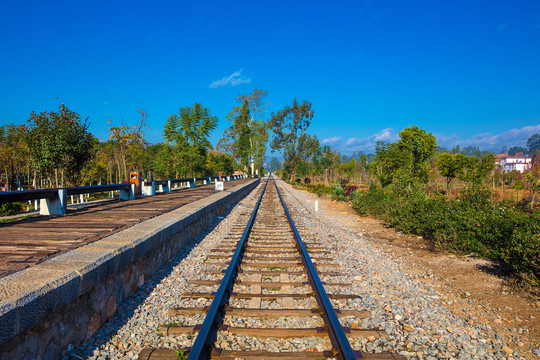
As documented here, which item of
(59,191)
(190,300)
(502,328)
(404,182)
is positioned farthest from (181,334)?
(404,182)

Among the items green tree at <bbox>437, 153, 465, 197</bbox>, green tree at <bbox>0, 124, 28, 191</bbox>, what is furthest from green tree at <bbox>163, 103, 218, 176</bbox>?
green tree at <bbox>437, 153, 465, 197</bbox>

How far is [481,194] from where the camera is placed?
8328mm

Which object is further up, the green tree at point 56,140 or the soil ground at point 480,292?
the green tree at point 56,140

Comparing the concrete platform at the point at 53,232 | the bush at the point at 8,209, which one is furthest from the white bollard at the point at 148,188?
the concrete platform at the point at 53,232

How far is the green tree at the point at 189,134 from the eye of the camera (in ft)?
86.5

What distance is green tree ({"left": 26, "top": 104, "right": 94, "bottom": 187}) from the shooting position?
46.7 ft

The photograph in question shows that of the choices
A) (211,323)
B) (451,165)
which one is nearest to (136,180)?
(211,323)

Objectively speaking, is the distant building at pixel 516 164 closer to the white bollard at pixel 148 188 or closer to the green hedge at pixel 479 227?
the green hedge at pixel 479 227

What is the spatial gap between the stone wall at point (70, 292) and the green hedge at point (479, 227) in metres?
5.23

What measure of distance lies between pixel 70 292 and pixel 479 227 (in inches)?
264

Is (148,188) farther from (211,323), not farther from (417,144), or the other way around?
(417,144)

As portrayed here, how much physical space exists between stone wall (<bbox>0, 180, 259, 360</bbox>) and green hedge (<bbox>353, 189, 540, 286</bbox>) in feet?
17.2

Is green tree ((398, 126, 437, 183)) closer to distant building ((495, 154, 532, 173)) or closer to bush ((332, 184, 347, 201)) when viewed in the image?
bush ((332, 184, 347, 201))

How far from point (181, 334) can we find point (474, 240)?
554 cm
